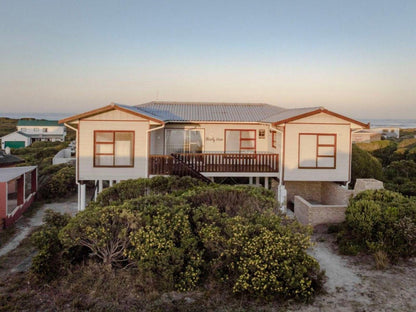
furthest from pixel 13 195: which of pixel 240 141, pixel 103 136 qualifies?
pixel 240 141

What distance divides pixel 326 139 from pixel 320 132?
1.37 ft

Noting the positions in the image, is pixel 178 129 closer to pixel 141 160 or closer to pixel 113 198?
pixel 141 160

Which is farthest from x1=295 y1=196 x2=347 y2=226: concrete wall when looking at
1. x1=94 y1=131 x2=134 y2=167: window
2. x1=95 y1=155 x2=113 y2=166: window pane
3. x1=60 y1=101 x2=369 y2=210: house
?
x1=95 y1=155 x2=113 y2=166: window pane

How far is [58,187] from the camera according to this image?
2011 centimetres

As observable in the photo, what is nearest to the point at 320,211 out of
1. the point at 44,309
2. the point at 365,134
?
the point at 44,309

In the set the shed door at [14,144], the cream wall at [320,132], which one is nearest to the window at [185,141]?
the cream wall at [320,132]

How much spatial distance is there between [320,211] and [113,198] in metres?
7.18

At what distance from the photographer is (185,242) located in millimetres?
7930

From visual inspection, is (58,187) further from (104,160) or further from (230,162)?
(230,162)

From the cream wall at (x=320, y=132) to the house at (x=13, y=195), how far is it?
454 inches

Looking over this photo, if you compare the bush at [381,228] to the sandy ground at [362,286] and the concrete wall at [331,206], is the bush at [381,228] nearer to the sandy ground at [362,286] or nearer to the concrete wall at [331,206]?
the sandy ground at [362,286]

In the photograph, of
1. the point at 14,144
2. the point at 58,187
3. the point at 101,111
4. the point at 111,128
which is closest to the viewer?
the point at 101,111

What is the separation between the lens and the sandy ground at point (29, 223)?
1160cm

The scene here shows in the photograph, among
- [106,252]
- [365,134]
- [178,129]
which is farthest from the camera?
[365,134]
